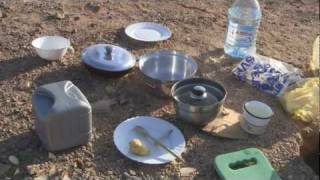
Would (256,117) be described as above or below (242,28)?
below

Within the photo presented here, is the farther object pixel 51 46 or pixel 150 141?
pixel 51 46

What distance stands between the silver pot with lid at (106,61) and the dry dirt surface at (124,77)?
0.10 meters

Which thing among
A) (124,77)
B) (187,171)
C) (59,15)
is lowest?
(187,171)

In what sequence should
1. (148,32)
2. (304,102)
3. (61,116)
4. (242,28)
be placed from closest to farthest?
1. (61,116)
2. (304,102)
3. (242,28)
4. (148,32)

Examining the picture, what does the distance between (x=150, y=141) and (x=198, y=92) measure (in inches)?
11.8

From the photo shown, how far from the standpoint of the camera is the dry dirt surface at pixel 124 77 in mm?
1844

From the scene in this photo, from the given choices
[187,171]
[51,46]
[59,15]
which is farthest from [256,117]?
[59,15]

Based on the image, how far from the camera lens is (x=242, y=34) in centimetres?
253

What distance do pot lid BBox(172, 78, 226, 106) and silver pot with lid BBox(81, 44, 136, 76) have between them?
0.32 metres

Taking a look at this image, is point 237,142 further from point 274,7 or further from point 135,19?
point 274,7

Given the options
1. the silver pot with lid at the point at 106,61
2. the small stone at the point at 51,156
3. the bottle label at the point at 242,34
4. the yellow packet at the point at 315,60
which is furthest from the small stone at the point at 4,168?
the yellow packet at the point at 315,60

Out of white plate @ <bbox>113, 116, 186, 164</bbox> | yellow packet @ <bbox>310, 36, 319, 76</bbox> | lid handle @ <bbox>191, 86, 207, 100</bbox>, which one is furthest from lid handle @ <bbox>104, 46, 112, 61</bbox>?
yellow packet @ <bbox>310, 36, 319, 76</bbox>

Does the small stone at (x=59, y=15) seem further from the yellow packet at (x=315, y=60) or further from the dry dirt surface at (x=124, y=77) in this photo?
the yellow packet at (x=315, y=60)

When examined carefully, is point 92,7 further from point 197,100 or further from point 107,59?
point 197,100
